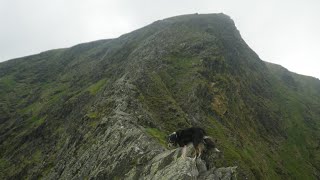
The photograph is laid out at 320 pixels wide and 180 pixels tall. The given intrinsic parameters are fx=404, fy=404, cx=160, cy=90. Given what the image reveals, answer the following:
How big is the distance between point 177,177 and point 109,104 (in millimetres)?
32655

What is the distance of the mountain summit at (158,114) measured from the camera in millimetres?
38075

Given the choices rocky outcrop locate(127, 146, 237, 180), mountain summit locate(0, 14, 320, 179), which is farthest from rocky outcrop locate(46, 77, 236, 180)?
mountain summit locate(0, 14, 320, 179)

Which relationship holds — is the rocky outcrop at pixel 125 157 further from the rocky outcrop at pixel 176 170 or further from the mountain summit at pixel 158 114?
the mountain summit at pixel 158 114

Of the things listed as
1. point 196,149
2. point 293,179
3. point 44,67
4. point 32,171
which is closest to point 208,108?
point 293,179

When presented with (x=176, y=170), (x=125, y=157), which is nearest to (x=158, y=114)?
(x=125, y=157)

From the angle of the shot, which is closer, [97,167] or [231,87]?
[97,167]

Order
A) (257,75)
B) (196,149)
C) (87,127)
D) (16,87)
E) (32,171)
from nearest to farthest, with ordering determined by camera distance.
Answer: (196,149) → (87,127) → (32,171) → (257,75) → (16,87)

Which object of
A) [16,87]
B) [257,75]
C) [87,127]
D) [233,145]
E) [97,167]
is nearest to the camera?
[97,167]

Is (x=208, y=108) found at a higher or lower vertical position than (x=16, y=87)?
higher

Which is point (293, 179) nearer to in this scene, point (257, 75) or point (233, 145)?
point (233, 145)

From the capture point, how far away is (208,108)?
79.5 meters

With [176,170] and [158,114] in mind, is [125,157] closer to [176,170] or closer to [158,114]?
[176,170]

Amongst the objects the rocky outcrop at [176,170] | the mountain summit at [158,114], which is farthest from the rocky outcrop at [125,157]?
the mountain summit at [158,114]

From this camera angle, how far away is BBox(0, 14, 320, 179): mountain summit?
38.1 m
